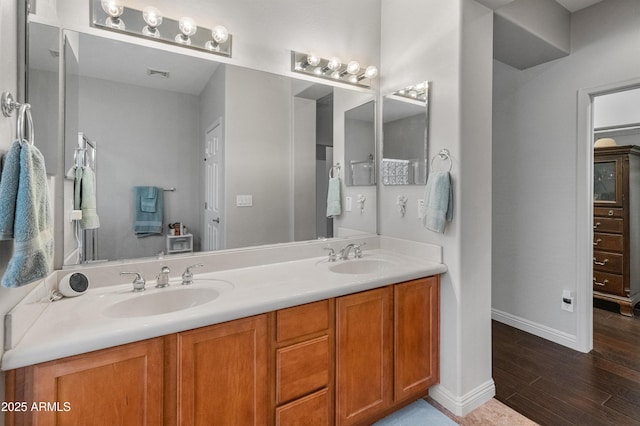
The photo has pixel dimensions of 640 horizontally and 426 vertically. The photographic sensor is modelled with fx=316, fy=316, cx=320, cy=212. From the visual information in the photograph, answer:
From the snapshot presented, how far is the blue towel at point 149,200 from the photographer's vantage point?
5.34ft

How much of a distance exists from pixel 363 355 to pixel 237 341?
0.71m

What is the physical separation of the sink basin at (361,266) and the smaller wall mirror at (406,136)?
59 cm

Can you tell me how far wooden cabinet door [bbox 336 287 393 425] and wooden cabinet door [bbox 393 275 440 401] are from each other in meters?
0.06

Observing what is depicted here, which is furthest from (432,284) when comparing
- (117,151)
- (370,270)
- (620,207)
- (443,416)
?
(620,207)

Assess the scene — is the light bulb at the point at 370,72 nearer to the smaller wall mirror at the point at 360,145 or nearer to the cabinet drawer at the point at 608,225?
the smaller wall mirror at the point at 360,145

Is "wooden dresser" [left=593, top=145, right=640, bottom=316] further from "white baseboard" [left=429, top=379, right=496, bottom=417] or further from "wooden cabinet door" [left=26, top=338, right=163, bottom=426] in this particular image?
"wooden cabinet door" [left=26, top=338, right=163, bottom=426]

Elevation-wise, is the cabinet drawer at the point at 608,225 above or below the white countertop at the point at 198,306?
above

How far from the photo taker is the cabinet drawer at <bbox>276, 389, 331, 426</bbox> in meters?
1.38

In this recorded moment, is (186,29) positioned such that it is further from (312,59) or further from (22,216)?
(22,216)

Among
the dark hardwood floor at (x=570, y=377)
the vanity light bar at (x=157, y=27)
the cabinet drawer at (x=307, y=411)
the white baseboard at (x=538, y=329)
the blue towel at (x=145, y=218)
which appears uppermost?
the vanity light bar at (x=157, y=27)

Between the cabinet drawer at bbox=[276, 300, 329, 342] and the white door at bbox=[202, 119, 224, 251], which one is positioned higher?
the white door at bbox=[202, 119, 224, 251]

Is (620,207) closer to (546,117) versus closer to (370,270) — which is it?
(546,117)

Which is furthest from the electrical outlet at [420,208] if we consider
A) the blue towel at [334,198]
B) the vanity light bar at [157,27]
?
the vanity light bar at [157,27]

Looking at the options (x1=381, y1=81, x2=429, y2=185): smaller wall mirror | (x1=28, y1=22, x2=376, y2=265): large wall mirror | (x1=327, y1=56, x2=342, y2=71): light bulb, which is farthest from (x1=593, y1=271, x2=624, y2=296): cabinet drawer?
(x1=327, y1=56, x2=342, y2=71): light bulb
